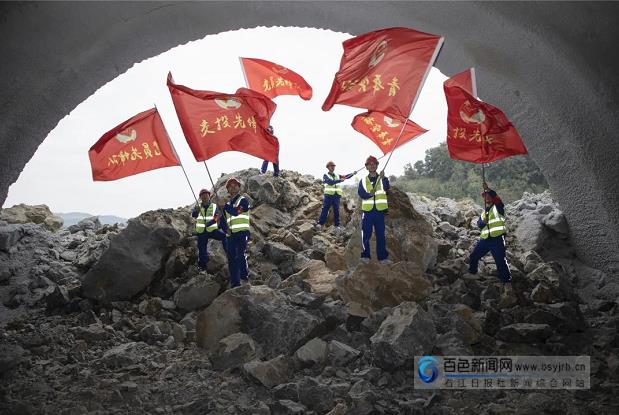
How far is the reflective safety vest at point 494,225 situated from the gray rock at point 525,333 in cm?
220

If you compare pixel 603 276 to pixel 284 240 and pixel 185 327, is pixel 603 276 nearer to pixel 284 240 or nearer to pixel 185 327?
pixel 284 240

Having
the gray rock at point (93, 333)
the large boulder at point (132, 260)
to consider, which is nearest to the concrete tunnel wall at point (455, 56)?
the large boulder at point (132, 260)

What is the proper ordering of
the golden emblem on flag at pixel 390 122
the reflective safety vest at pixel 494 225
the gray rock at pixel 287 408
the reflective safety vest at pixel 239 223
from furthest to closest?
the golden emblem on flag at pixel 390 122 → the reflective safety vest at pixel 239 223 → the reflective safety vest at pixel 494 225 → the gray rock at pixel 287 408

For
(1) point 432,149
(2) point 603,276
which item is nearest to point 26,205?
(2) point 603,276

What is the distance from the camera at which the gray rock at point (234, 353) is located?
16.4ft

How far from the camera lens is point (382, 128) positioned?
8.66 meters

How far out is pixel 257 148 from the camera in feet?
23.2

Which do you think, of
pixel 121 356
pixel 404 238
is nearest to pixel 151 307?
pixel 121 356

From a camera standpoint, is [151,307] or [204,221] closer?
[151,307]

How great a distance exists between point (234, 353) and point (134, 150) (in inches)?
173

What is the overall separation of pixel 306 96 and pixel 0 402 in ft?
27.2

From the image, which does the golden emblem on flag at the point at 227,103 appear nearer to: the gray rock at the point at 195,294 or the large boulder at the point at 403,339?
the gray rock at the point at 195,294

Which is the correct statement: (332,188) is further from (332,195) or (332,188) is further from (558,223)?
(558,223)

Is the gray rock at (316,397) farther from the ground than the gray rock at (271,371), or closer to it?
closer to it
